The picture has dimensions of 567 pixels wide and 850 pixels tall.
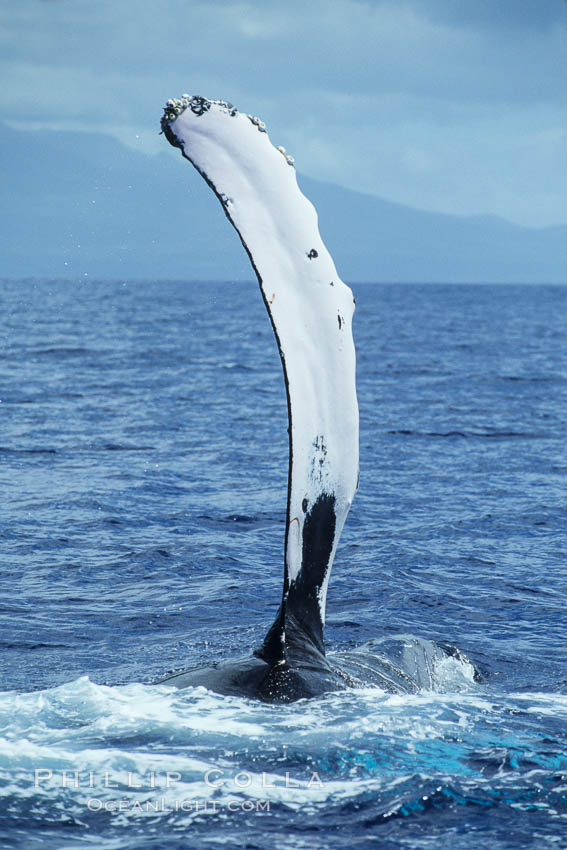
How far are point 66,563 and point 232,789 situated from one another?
5278 mm

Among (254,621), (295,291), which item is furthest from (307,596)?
(254,621)

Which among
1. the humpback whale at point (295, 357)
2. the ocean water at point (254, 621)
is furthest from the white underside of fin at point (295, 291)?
the ocean water at point (254, 621)

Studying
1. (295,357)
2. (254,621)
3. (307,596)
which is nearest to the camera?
(295,357)

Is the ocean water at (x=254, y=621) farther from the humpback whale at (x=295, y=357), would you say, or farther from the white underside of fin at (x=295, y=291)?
the white underside of fin at (x=295, y=291)

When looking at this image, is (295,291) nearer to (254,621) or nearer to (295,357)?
(295,357)

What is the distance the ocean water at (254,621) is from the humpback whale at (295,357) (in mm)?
206

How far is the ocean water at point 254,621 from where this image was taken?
158 inches

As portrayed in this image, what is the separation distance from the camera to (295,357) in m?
4.32

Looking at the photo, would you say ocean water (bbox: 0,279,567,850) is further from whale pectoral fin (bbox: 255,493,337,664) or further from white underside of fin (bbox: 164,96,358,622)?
white underside of fin (bbox: 164,96,358,622)

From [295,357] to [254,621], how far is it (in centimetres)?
377

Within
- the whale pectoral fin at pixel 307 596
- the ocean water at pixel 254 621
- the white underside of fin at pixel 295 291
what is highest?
the white underside of fin at pixel 295 291

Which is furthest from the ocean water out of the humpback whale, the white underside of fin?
the white underside of fin

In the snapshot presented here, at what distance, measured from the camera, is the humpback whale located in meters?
4.14

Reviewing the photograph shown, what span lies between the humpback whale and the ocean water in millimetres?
206
